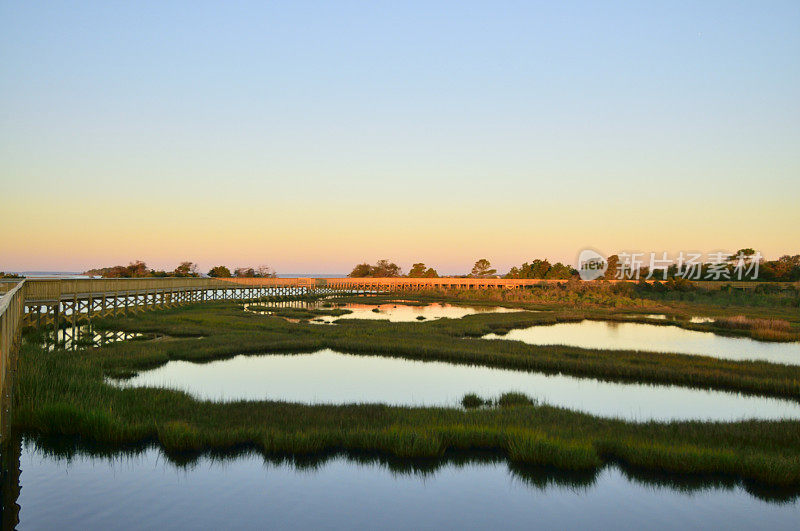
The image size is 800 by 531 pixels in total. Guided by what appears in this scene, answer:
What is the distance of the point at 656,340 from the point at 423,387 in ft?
60.4

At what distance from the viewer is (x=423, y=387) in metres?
17.9

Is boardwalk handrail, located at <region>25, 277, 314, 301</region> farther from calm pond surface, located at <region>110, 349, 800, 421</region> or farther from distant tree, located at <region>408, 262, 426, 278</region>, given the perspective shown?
distant tree, located at <region>408, 262, 426, 278</region>

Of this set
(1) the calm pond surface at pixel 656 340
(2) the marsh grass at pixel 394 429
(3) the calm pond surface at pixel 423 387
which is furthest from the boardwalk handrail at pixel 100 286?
(1) the calm pond surface at pixel 656 340

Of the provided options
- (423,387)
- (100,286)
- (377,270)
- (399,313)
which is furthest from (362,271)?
(423,387)

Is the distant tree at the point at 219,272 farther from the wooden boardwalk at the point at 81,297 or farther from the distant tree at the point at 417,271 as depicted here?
the distant tree at the point at 417,271

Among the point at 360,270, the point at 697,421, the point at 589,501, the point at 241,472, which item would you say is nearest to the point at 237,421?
the point at 241,472

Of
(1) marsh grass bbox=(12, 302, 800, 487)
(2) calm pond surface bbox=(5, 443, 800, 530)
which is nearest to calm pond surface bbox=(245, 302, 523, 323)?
(1) marsh grass bbox=(12, 302, 800, 487)

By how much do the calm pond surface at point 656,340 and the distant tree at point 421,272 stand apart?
95.7m

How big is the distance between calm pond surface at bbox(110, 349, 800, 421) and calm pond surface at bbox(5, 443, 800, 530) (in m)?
4.56

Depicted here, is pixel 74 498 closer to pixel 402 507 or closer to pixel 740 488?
pixel 402 507

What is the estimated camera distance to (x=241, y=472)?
1018 cm

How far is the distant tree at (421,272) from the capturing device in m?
136

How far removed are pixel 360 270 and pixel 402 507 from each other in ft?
469

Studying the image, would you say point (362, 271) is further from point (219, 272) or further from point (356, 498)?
point (356, 498)
